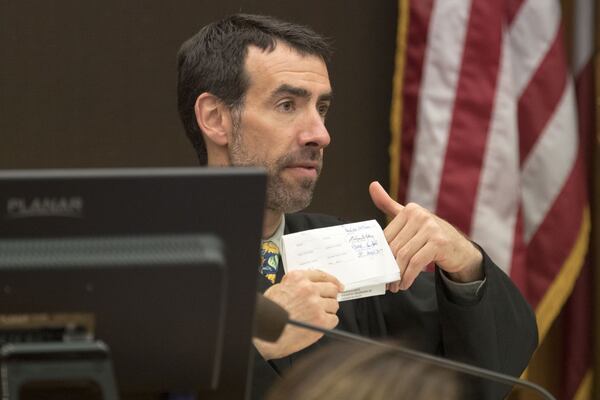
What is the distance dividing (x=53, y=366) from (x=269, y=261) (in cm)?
104

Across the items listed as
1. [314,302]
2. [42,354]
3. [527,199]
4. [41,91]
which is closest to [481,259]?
[314,302]

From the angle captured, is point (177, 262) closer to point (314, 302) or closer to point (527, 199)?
point (314, 302)

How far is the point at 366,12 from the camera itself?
3061 mm

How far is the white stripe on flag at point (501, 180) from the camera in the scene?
9.29ft

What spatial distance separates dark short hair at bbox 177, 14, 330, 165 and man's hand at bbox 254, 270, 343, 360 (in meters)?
0.67

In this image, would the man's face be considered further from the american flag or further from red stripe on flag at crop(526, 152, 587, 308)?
red stripe on flag at crop(526, 152, 587, 308)

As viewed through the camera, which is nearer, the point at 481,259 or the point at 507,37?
the point at 481,259

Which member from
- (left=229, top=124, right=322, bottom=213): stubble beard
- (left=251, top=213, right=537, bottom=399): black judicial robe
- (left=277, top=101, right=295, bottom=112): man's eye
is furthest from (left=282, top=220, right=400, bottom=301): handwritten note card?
(left=277, top=101, right=295, bottom=112): man's eye

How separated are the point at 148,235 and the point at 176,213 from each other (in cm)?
4

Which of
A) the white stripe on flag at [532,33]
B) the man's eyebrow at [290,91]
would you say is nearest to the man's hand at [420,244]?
the man's eyebrow at [290,91]

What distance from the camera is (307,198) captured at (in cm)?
216

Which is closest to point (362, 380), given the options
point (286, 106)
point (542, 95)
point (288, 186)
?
point (288, 186)

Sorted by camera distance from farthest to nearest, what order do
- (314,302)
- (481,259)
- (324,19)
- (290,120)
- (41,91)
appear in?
1. (324,19)
2. (41,91)
3. (290,120)
4. (481,259)
5. (314,302)

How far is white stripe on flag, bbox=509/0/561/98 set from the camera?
9.33 ft
